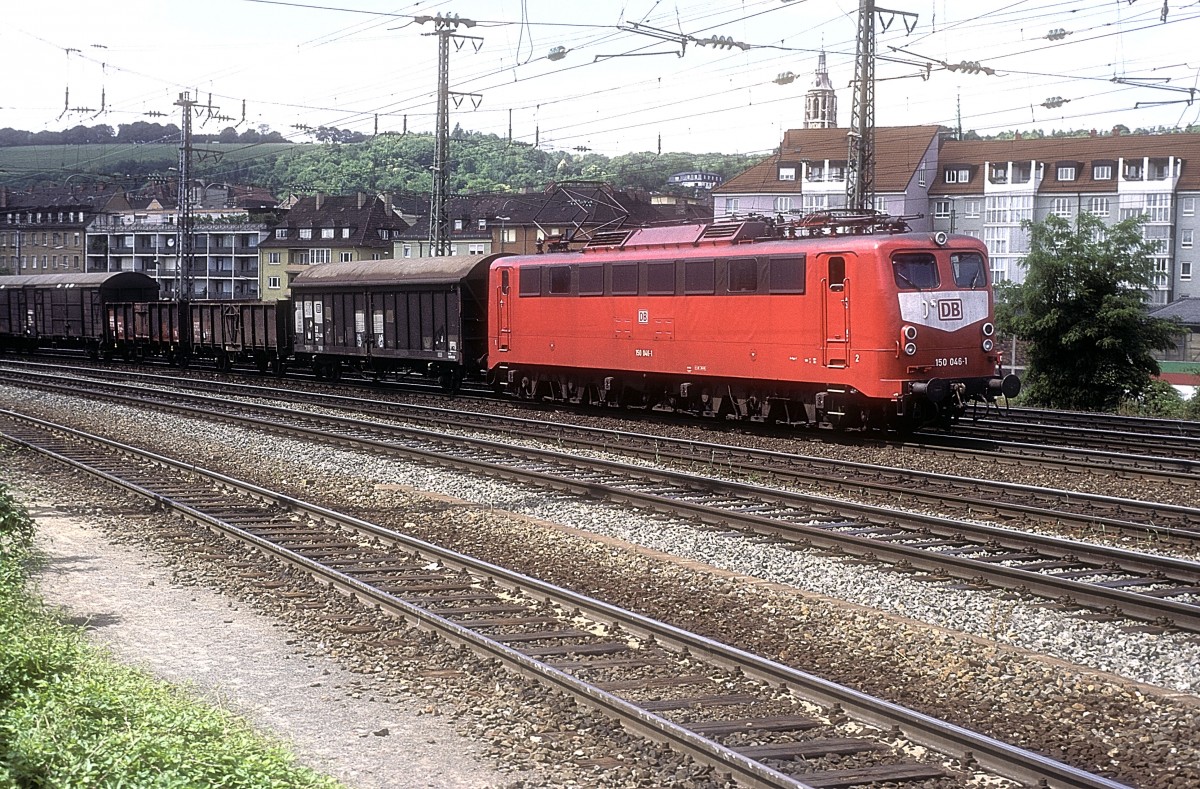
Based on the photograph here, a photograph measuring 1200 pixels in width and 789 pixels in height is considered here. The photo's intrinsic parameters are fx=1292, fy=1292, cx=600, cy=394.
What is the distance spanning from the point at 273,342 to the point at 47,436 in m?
16.5

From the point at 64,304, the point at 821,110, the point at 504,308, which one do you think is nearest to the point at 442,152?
the point at 504,308

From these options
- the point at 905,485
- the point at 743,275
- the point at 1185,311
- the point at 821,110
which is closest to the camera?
the point at 905,485

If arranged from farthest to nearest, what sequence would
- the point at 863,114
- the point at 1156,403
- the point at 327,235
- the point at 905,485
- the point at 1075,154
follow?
the point at 327,235, the point at 1075,154, the point at 1156,403, the point at 863,114, the point at 905,485

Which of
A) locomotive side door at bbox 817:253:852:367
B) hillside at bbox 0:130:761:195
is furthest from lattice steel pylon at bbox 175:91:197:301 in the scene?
hillside at bbox 0:130:761:195

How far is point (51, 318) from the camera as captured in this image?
173ft

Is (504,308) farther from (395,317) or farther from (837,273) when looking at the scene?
(837,273)

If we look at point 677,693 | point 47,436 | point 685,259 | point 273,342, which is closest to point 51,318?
point 273,342

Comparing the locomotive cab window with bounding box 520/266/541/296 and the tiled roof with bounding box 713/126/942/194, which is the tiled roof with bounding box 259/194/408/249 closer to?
the tiled roof with bounding box 713/126/942/194

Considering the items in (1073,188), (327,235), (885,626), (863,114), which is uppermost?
(1073,188)

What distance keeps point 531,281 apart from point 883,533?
1556cm

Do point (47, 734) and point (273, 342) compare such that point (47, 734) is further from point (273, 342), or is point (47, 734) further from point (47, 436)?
point (273, 342)

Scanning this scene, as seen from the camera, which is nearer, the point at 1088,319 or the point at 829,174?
the point at 1088,319

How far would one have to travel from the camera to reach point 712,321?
74.6 ft

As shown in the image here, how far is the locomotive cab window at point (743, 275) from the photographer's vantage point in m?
21.7
